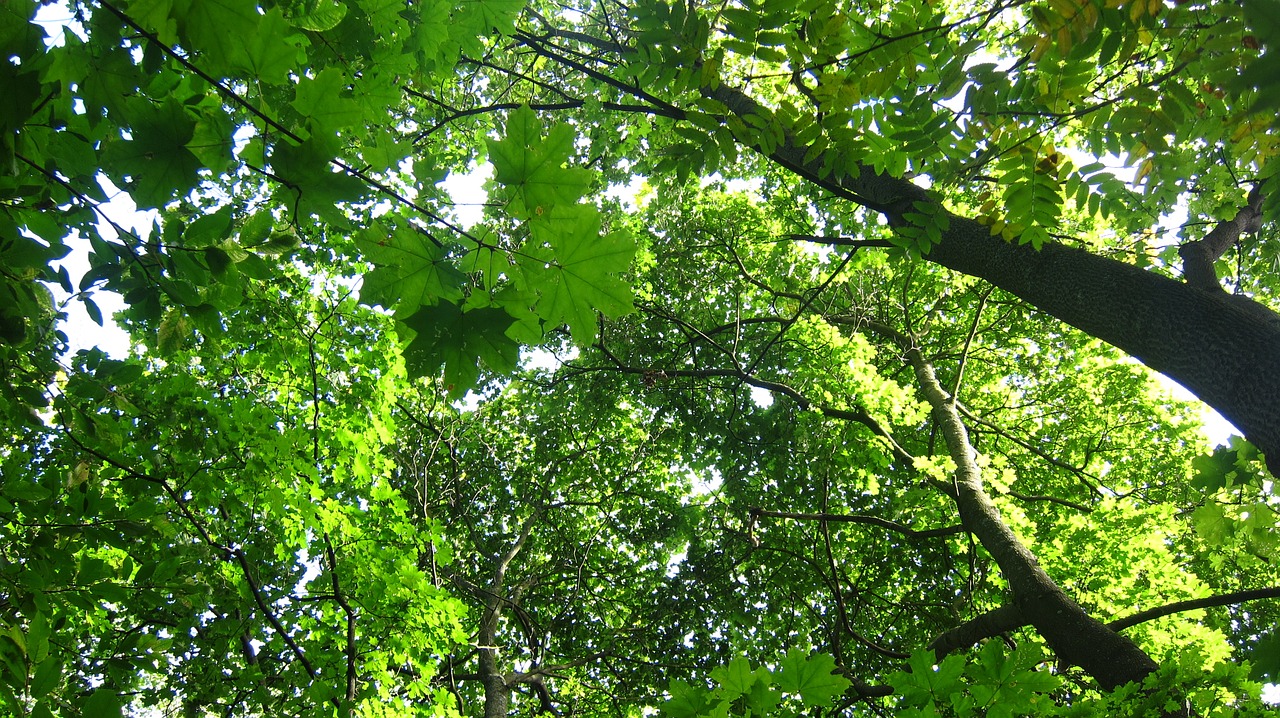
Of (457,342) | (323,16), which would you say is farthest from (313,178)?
(323,16)

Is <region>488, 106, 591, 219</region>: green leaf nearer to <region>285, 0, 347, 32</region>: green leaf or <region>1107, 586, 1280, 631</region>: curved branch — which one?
<region>285, 0, 347, 32</region>: green leaf

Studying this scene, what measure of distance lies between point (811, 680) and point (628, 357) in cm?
768

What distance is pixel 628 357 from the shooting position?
31.3 ft

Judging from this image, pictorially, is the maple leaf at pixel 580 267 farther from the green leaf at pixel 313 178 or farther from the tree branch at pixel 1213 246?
the tree branch at pixel 1213 246

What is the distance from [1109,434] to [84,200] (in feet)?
38.0

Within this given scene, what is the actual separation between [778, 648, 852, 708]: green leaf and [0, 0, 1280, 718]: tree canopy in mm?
15

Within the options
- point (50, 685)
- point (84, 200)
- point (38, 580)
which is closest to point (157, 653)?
point (38, 580)

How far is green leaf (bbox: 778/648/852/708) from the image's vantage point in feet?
6.26

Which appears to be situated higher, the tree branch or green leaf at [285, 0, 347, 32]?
the tree branch

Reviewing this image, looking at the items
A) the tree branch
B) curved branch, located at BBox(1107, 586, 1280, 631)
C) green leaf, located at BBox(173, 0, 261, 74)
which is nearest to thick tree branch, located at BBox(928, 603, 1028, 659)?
curved branch, located at BBox(1107, 586, 1280, 631)

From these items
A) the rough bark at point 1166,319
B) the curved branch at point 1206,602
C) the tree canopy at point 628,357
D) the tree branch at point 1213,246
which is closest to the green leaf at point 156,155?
the tree canopy at point 628,357

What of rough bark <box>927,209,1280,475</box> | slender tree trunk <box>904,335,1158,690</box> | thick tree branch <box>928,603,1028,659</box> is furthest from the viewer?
thick tree branch <box>928,603,1028,659</box>

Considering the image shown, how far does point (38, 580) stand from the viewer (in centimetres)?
182

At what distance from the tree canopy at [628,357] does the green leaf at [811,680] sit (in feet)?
0.05
